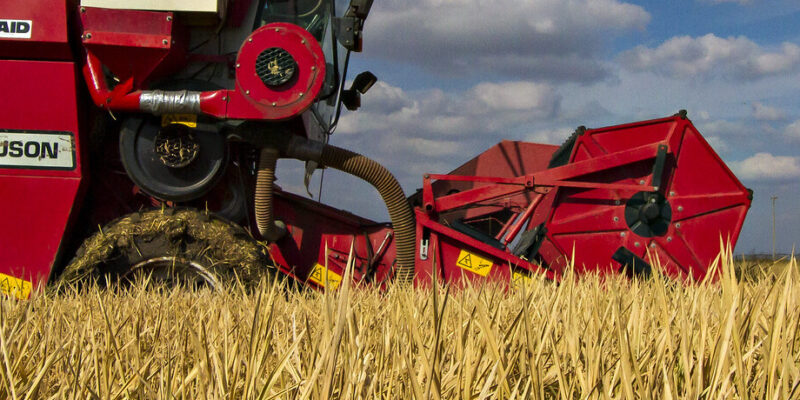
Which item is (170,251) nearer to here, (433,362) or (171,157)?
A: (171,157)

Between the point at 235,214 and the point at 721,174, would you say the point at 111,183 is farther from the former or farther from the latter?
the point at 721,174

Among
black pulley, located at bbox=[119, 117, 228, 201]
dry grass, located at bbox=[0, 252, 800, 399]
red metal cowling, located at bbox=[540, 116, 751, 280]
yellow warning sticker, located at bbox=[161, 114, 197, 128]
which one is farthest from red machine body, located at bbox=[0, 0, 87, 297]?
red metal cowling, located at bbox=[540, 116, 751, 280]

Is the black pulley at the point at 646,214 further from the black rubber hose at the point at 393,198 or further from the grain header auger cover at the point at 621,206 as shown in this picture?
the black rubber hose at the point at 393,198

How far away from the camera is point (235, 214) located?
520 centimetres

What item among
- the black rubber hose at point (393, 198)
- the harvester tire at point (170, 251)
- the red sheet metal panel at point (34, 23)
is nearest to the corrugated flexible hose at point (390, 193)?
the black rubber hose at point (393, 198)

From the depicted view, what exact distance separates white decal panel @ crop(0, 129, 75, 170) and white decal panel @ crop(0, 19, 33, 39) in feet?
2.01

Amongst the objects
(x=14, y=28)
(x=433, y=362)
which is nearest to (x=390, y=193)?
(x=14, y=28)

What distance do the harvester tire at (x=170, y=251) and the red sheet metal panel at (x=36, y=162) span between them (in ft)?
1.20

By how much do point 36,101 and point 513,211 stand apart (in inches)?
138

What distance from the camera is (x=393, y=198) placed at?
17.3 feet

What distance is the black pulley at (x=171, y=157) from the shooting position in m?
4.95

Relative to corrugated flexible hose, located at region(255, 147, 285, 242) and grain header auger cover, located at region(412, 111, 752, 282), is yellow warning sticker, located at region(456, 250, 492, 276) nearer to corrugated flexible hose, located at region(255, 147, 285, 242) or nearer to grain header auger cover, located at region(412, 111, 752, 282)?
grain header auger cover, located at region(412, 111, 752, 282)

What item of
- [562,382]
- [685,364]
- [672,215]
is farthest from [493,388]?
[672,215]

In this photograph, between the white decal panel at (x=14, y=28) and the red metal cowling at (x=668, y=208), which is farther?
the red metal cowling at (x=668, y=208)
